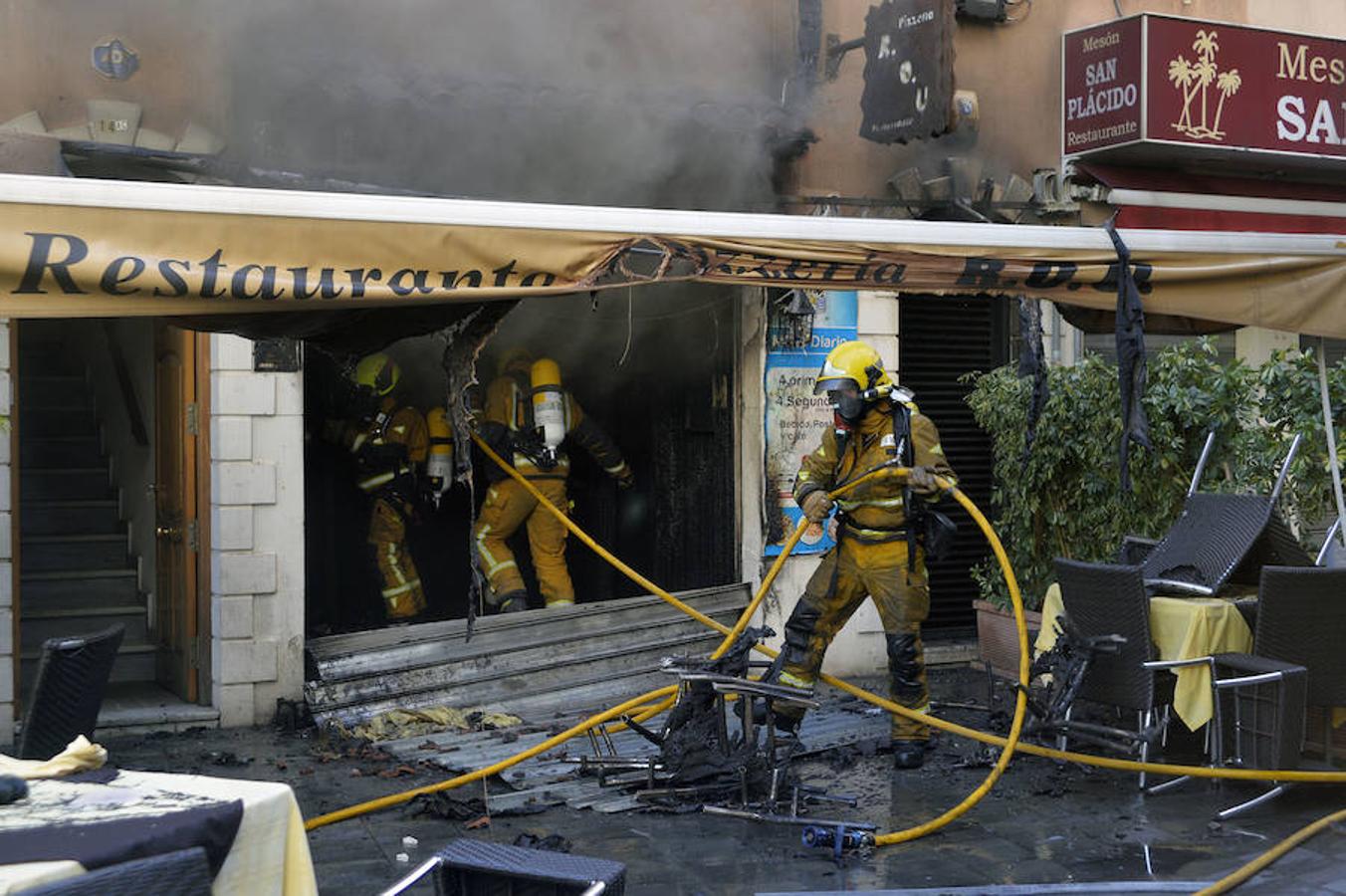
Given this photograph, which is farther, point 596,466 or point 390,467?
point 596,466

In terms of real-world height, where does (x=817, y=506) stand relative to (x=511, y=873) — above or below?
above

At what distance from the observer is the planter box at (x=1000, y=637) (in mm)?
9156

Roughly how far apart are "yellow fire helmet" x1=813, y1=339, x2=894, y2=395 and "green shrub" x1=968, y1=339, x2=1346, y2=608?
1.73 meters

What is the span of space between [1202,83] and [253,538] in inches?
321

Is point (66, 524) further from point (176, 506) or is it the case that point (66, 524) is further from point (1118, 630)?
point (1118, 630)

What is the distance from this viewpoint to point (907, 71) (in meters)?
9.66

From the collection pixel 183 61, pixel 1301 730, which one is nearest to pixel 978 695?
pixel 1301 730

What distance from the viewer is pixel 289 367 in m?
8.31

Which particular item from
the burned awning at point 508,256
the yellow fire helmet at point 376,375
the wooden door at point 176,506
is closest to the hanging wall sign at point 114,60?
the wooden door at point 176,506

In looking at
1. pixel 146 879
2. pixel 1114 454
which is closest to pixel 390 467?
pixel 1114 454

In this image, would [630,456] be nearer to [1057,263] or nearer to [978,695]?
[978,695]

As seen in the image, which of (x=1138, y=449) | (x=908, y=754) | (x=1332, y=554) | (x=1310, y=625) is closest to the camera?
(x=1310, y=625)

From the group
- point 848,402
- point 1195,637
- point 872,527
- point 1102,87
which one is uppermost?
point 1102,87

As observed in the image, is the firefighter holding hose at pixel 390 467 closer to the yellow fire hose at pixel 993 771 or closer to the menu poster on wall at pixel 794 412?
the menu poster on wall at pixel 794 412
